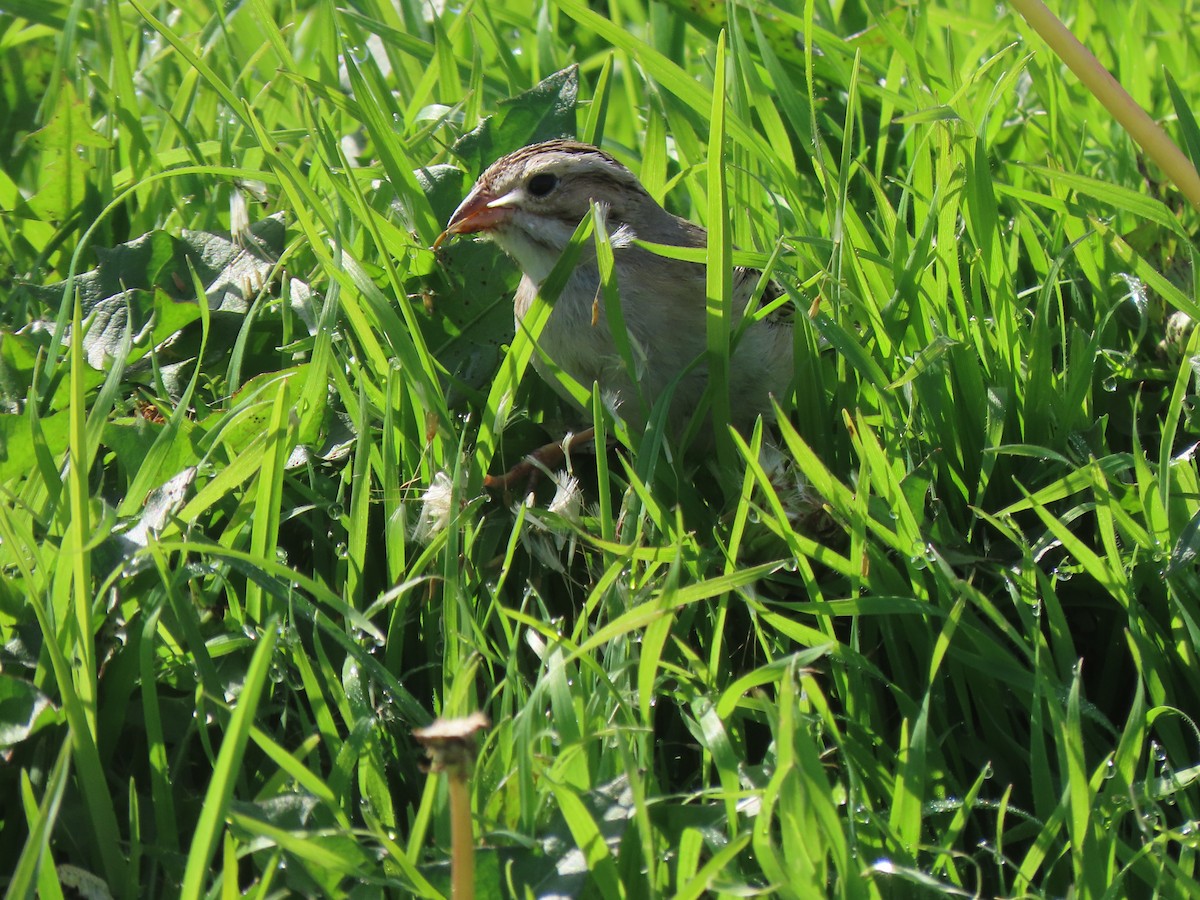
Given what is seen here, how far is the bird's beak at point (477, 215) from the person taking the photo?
3346mm

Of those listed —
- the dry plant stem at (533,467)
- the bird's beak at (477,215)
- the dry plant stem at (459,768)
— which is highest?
the bird's beak at (477,215)

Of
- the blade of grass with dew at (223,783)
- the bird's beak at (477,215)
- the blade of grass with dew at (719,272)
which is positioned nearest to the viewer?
the blade of grass with dew at (223,783)

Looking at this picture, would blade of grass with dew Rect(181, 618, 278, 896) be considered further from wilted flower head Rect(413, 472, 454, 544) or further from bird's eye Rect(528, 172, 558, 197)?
bird's eye Rect(528, 172, 558, 197)

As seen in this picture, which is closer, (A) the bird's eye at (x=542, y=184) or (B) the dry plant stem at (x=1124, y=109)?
(B) the dry plant stem at (x=1124, y=109)

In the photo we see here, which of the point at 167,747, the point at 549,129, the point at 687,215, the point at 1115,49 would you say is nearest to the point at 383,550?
the point at 167,747

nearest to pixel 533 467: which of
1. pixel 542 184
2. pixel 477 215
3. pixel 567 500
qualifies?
pixel 567 500

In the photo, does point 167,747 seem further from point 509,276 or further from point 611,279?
point 509,276

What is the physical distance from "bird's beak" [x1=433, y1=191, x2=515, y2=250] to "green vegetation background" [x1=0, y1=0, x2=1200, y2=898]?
0.32 ft

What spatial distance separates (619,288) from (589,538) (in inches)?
40.9

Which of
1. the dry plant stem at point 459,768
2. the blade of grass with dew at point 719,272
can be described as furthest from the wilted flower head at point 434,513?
the dry plant stem at point 459,768

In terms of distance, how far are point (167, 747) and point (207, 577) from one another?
382 mm

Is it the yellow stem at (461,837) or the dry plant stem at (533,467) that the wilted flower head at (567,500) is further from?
the yellow stem at (461,837)

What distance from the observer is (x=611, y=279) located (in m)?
2.61

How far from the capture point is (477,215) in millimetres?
3357
